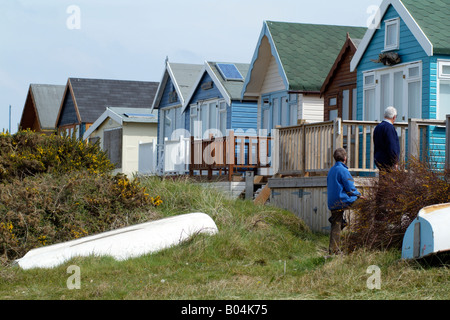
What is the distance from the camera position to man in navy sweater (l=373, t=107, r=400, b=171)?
11.7 m

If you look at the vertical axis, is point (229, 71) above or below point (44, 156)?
above

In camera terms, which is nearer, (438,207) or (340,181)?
(438,207)

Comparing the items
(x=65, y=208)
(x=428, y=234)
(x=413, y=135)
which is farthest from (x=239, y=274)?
(x=413, y=135)

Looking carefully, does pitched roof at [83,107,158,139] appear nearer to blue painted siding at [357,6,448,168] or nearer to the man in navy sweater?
blue painted siding at [357,6,448,168]

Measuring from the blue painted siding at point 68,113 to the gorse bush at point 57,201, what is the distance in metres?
26.8

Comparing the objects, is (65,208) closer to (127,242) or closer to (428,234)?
(127,242)

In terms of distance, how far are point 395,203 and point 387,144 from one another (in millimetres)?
1394

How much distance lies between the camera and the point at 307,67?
77.9 ft

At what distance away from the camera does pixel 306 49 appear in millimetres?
24344

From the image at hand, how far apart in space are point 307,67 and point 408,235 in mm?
14649

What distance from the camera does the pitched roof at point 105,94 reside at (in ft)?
139
